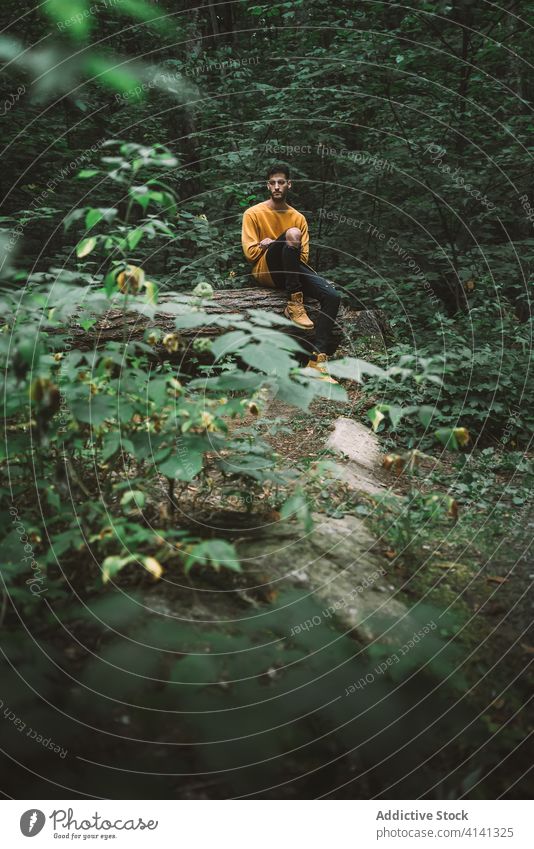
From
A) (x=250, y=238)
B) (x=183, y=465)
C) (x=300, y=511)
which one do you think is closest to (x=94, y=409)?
(x=183, y=465)

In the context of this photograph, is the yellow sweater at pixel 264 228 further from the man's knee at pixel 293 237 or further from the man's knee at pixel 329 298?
the man's knee at pixel 329 298

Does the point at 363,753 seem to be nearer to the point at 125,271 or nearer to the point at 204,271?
the point at 125,271

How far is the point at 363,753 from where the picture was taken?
1909 mm

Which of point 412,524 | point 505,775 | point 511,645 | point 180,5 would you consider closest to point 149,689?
point 505,775

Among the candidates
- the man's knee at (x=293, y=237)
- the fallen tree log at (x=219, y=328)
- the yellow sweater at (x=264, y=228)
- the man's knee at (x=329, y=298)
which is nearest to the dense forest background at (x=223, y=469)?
the fallen tree log at (x=219, y=328)

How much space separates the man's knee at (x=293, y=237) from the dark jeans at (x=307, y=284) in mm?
36

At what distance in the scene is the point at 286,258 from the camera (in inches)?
223

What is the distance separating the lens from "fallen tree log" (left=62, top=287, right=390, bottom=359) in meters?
4.91

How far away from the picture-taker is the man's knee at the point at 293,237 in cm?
556

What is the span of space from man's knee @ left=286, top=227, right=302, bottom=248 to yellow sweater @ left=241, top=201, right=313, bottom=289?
25 centimetres

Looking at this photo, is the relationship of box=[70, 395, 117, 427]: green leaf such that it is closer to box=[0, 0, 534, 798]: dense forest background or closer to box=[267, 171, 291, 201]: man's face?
box=[0, 0, 534, 798]: dense forest background

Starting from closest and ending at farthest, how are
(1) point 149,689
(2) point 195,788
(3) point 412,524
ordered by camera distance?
(2) point 195,788
(1) point 149,689
(3) point 412,524

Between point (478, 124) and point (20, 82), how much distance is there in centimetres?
553

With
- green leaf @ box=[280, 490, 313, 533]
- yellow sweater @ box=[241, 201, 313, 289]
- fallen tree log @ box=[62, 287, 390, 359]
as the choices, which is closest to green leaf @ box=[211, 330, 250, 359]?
green leaf @ box=[280, 490, 313, 533]
